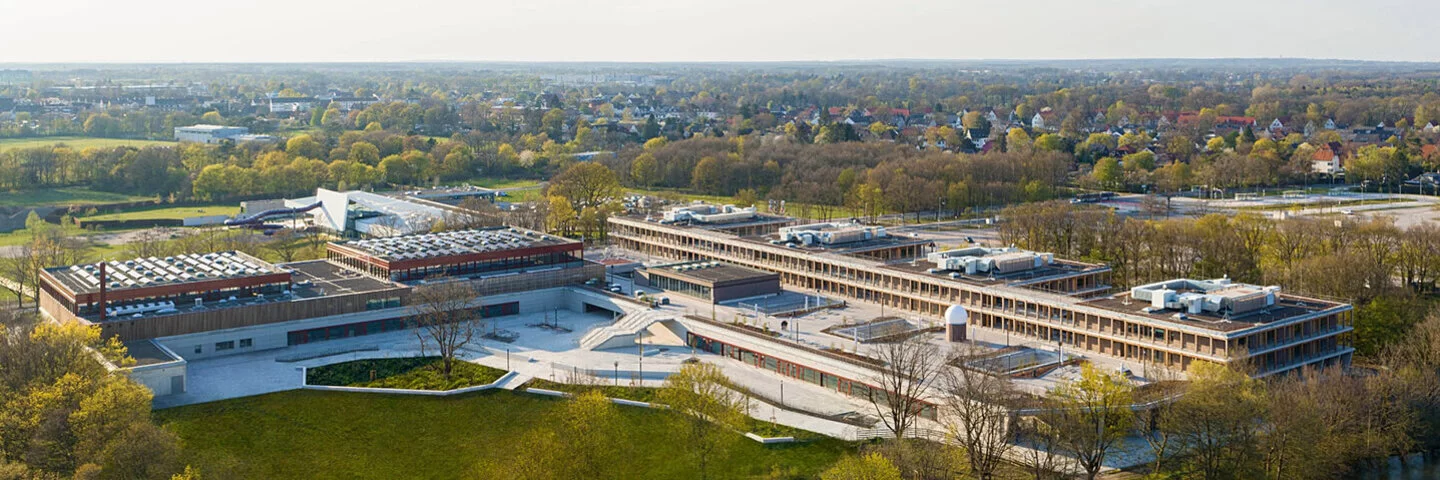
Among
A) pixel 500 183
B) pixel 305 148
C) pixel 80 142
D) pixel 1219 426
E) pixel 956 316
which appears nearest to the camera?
pixel 1219 426

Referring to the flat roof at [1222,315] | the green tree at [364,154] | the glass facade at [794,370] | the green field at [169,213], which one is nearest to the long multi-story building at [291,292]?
the glass facade at [794,370]

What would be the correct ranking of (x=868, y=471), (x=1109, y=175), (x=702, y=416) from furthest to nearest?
(x=1109, y=175) → (x=702, y=416) → (x=868, y=471)

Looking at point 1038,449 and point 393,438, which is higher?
point 1038,449

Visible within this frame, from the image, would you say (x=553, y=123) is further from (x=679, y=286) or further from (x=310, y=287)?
A: (x=310, y=287)

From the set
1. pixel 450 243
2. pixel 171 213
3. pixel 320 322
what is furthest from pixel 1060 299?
pixel 171 213

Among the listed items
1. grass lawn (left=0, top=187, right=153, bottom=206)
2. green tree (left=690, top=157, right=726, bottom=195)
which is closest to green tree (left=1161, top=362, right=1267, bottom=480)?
green tree (left=690, top=157, right=726, bottom=195)

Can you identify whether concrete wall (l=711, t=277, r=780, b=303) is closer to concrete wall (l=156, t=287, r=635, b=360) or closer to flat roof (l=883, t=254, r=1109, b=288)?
concrete wall (l=156, t=287, r=635, b=360)

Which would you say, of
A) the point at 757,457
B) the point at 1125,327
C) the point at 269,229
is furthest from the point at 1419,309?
the point at 269,229

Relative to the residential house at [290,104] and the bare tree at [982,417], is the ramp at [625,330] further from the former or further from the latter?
the residential house at [290,104]

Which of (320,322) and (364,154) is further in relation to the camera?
(364,154)
